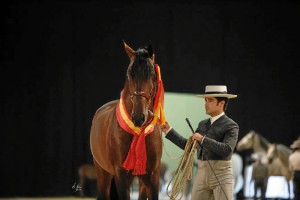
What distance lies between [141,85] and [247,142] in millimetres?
4699

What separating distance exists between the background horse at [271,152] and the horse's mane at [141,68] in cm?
456

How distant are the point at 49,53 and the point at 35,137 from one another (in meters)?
1.16

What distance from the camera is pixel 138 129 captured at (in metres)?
3.80

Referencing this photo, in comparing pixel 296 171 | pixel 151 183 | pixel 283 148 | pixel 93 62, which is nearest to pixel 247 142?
pixel 283 148

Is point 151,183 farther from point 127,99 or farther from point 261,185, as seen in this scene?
point 261,185

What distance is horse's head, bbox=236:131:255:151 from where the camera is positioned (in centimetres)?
802

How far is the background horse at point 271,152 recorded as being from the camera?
786cm

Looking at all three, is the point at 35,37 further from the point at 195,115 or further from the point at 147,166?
the point at 147,166

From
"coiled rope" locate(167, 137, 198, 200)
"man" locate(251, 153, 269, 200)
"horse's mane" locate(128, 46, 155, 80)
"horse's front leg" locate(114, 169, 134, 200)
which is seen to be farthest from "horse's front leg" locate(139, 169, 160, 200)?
"man" locate(251, 153, 269, 200)

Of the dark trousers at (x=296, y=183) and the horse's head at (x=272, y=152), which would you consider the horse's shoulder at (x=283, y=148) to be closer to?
the horse's head at (x=272, y=152)

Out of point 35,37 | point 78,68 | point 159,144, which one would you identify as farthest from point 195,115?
point 159,144

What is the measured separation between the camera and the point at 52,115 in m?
7.93

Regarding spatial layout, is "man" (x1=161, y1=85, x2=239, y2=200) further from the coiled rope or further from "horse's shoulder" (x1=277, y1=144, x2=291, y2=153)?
"horse's shoulder" (x1=277, y1=144, x2=291, y2=153)

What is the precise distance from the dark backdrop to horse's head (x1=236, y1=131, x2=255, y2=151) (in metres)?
0.23
